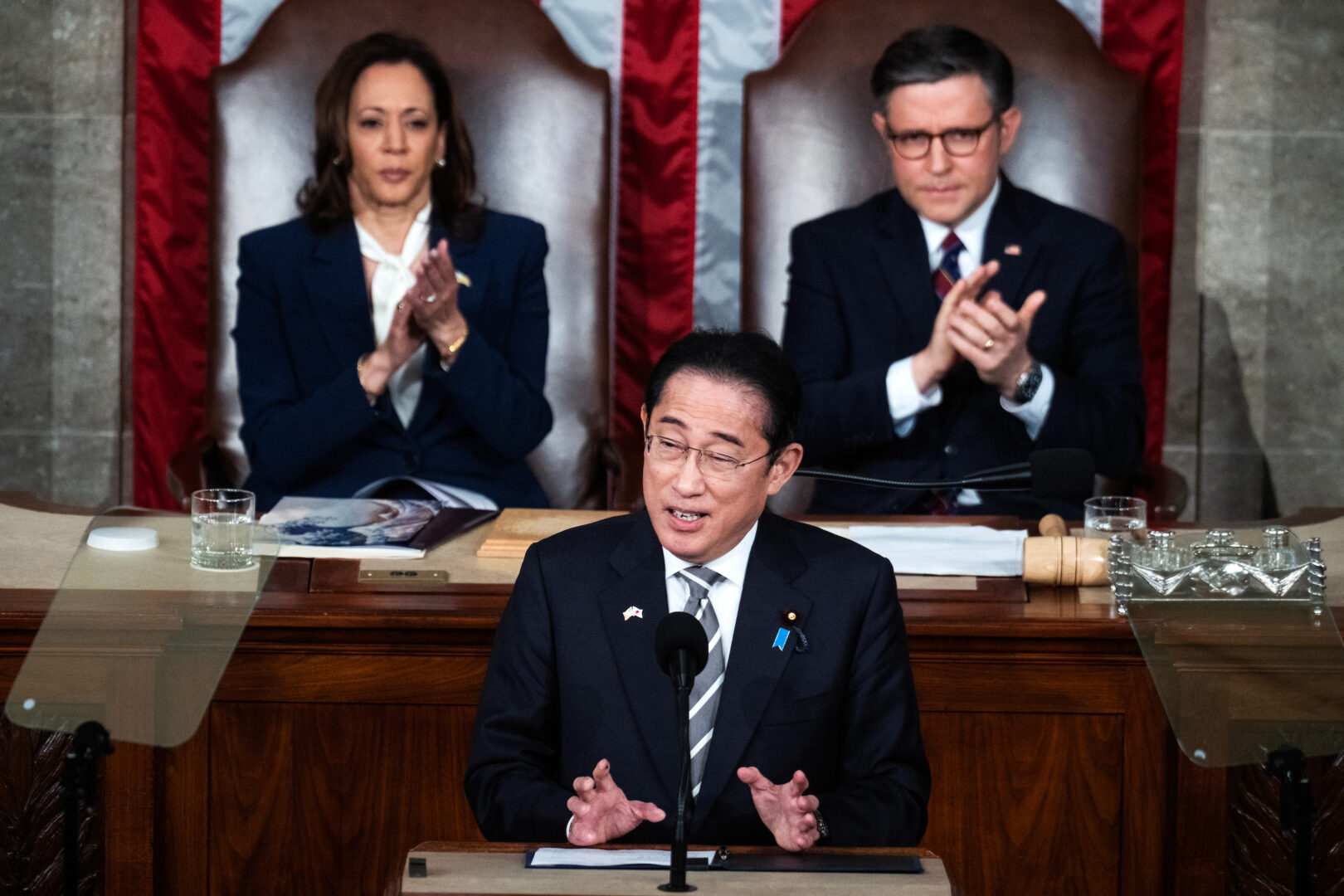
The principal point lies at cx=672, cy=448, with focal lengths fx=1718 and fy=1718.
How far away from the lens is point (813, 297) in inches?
159

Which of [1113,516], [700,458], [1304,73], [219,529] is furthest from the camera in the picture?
[1304,73]

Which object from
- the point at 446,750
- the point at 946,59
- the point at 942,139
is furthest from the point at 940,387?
the point at 446,750

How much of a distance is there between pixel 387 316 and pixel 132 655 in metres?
1.88

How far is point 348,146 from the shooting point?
160 inches

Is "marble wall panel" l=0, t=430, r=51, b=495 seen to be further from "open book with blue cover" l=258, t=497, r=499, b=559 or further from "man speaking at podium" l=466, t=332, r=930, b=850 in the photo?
"man speaking at podium" l=466, t=332, r=930, b=850

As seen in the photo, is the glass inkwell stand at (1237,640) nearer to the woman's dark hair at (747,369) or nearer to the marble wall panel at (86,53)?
the woman's dark hair at (747,369)

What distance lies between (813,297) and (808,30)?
647 mm

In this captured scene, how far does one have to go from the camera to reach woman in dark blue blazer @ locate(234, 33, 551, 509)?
3.83 metres

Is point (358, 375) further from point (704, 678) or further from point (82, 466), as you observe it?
point (704, 678)

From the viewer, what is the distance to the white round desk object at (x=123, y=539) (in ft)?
9.01

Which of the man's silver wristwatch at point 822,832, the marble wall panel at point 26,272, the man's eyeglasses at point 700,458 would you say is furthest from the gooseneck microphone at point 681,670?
the marble wall panel at point 26,272

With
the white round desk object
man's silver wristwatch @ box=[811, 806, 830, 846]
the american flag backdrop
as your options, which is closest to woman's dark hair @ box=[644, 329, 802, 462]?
man's silver wristwatch @ box=[811, 806, 830, 846]

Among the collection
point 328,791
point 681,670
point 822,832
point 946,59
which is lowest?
point 328,791

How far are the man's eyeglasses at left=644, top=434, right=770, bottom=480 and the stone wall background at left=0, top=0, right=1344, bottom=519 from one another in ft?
8.62
